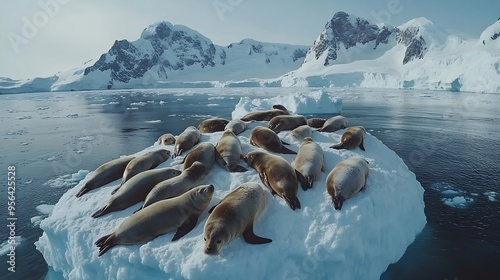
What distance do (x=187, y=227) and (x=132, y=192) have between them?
1546 millimetres

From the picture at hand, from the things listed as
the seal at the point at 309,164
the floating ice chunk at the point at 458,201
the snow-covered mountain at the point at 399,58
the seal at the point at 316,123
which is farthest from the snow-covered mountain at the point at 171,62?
the seal at the point at 309,164

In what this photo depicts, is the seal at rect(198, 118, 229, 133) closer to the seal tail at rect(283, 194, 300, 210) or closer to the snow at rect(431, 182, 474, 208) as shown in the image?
the seal tail at rect(283, 194, 300, 210)

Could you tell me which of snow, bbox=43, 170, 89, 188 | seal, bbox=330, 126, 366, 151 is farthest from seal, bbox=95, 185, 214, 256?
snow, bbox=43, 170, 89, 188

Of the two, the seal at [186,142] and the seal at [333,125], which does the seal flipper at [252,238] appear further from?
the seal at [333,125]

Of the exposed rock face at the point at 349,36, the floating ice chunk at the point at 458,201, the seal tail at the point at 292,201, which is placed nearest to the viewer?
the seal tail at the point at 292,201

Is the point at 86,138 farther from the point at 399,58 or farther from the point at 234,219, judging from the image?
the point at 399,58

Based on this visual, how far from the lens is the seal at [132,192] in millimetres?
5734

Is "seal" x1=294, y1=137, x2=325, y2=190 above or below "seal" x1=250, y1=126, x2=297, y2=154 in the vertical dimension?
below

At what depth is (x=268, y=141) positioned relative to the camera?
7.42m

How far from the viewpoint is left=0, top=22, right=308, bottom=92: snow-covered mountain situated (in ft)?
432

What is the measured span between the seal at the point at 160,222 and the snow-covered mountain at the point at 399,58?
57398 mm

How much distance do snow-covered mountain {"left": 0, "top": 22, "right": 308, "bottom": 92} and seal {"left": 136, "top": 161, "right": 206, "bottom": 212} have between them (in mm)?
128412

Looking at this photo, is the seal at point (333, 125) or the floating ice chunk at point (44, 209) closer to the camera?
the seal at point (333, 125)

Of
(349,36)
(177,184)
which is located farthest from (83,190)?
(349,36)
